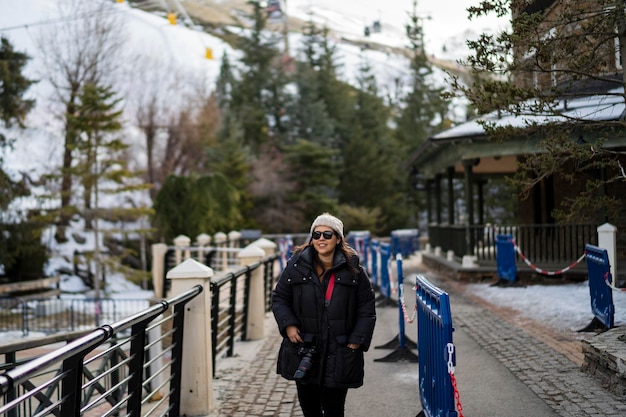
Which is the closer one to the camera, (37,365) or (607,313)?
(37,365)

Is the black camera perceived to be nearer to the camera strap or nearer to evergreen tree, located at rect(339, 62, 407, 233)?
the camera strap

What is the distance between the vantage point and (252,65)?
6281cm

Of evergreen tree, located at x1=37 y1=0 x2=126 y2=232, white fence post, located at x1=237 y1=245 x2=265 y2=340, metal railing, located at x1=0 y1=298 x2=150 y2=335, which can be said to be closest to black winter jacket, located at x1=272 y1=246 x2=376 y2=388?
white fence post, located at x1=237 y1=245 x2=265 y2=340

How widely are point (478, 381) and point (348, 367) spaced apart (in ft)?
12.1

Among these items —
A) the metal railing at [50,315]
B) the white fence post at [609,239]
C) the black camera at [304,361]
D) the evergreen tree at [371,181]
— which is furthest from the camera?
the evergreen tree at [371,181]

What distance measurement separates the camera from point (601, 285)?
932 centimetres

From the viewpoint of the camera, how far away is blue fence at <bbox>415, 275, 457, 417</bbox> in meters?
4.49

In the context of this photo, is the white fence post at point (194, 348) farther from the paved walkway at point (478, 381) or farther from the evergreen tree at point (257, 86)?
the evergreen tree at point (257, 86)

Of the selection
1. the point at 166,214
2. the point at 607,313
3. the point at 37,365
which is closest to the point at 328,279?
the point at 37,365

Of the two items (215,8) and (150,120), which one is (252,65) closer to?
(150,120)

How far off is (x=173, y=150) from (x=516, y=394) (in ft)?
151

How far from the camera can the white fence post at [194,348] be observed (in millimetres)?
6578

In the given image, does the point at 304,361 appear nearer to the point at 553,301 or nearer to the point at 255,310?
the point at 255,310

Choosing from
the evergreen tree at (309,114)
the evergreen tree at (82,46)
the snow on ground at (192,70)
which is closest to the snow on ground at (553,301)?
the snow on ground at (192,70)
